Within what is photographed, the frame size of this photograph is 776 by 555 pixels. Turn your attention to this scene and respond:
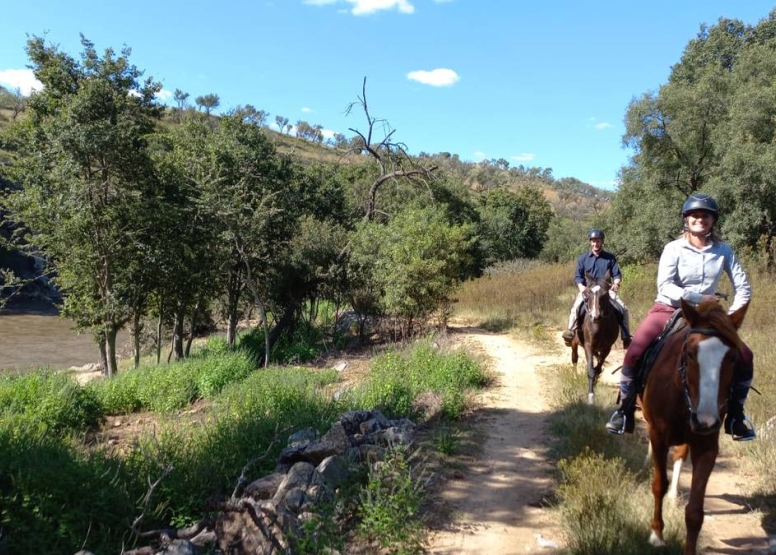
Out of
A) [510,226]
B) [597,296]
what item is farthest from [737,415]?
[510,226]

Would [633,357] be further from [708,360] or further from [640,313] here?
[640,313]

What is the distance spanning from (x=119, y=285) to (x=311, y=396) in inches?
381

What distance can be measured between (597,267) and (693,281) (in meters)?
3.95

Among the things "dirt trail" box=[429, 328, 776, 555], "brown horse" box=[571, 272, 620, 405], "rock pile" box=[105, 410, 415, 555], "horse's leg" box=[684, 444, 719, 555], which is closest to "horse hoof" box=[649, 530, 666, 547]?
"dirt trail" box=[429, 328, 776, 555]

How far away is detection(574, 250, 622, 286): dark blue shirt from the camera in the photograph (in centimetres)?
833

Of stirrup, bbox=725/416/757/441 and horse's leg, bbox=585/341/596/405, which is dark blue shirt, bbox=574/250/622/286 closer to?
horse's leg, bbox=585/341/596/405

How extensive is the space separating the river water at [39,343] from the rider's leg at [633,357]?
20422 mm

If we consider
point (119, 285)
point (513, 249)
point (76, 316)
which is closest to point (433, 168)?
point (119, 285)

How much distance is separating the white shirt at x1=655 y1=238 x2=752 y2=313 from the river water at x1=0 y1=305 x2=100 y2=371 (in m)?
20.9

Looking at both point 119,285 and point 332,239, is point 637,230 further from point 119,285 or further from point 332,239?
point 119,285

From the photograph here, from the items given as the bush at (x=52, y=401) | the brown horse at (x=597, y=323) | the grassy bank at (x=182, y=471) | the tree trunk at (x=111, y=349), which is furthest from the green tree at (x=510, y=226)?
the grassy bank at (x=182, y=471)

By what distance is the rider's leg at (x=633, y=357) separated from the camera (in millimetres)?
4652

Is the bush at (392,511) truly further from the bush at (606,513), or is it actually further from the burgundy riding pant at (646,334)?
the burgundy riding pant at (646,334)

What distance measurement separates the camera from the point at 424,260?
15.4m
